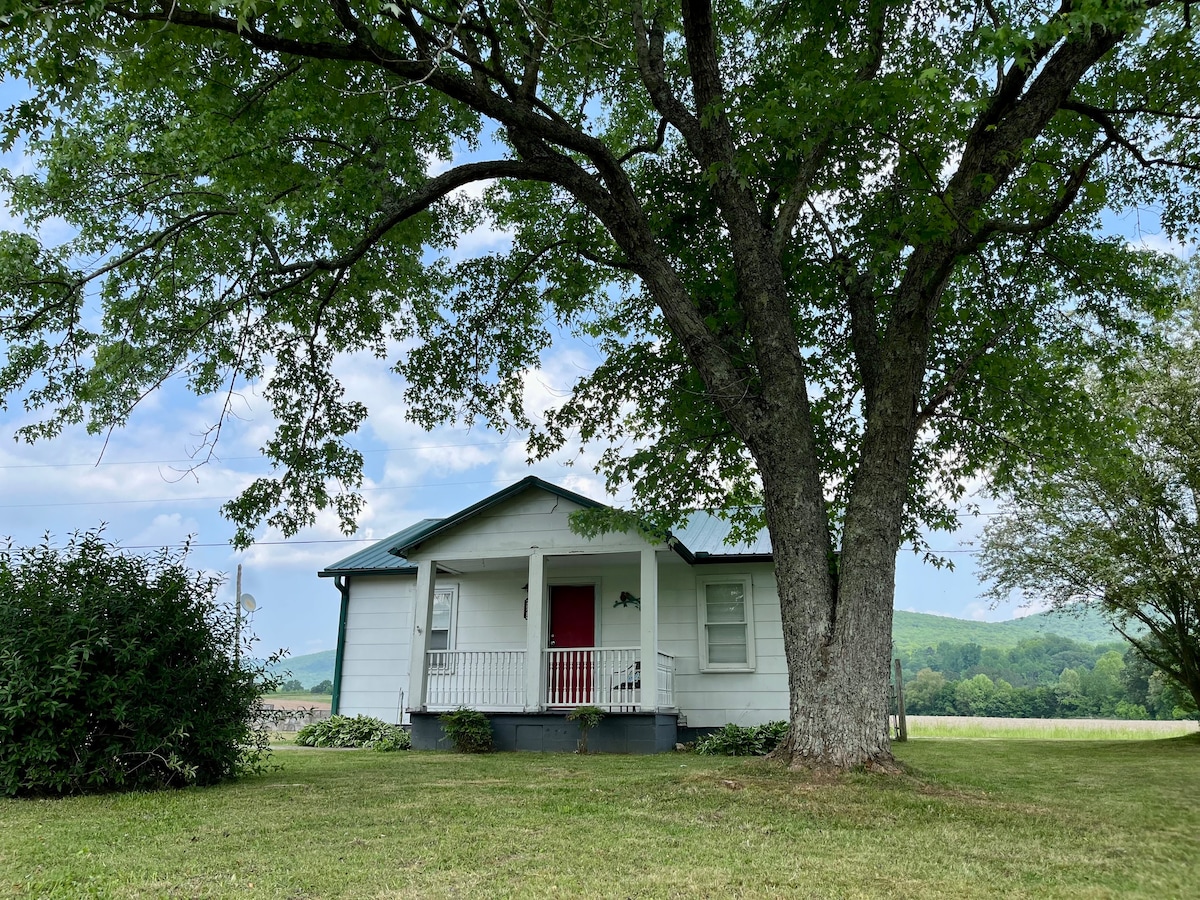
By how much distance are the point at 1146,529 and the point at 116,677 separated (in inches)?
703

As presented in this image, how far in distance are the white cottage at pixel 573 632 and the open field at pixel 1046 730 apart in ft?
32.4

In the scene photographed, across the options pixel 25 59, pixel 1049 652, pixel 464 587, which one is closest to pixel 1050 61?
pixel 25 59

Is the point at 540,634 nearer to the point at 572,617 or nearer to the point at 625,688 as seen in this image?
the point at 625,688

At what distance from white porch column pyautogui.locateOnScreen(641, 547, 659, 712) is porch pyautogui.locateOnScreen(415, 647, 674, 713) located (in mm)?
270

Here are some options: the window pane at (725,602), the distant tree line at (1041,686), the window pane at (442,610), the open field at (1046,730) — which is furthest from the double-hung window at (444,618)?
the distant tree line at (1041,686)

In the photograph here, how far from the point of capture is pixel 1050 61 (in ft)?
25.0

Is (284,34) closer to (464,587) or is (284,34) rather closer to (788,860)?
(788,860)

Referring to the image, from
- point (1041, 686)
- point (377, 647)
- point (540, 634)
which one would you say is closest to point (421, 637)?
point (540, 634)

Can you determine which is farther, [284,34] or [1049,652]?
[1049,652]

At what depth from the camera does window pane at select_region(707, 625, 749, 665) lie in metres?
14.2

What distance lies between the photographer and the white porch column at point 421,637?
13.5 m

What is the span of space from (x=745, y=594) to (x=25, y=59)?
39.2 feet

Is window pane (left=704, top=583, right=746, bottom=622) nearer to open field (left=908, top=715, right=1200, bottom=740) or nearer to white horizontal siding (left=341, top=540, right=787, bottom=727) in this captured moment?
white horizontal siding (left=341, top=540, right=787, bottom=727)

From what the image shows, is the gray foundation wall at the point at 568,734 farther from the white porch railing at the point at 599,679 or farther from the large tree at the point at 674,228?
the large tree at the point at 674,228
